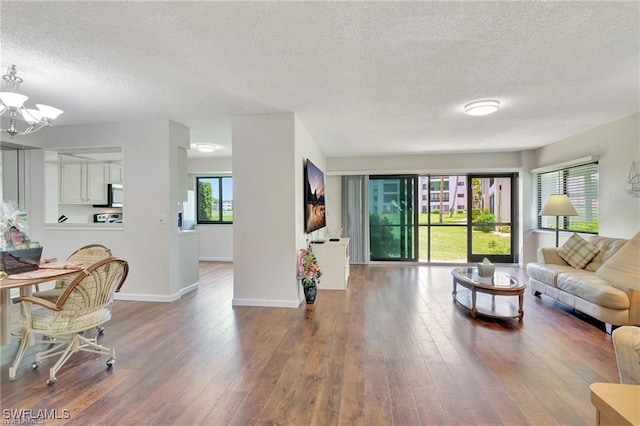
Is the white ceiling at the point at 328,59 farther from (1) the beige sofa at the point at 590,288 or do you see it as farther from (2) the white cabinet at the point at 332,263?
(2) the white cabinet at the point at 332,263

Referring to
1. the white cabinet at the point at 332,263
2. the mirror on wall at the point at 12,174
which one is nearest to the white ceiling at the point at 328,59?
the mirror on wall at the point at 12,174

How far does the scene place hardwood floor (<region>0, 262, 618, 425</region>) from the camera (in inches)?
76.1

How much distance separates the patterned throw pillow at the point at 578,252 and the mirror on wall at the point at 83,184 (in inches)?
251

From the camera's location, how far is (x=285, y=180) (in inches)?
159

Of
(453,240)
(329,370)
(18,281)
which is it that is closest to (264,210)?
(329,370)

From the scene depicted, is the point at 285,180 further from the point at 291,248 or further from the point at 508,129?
the point at 508,129

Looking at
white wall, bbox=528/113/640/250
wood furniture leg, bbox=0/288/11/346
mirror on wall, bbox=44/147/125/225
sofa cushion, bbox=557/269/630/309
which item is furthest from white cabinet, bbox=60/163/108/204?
white wall, bbox=528/113/640/250

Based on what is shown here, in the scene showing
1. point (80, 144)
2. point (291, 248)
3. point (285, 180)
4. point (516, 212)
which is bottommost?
point (291, 248)

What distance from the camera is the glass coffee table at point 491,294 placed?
348 cm

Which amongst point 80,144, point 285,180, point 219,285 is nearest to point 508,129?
point 285,180

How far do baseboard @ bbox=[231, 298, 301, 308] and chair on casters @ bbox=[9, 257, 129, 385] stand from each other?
1.69 metres

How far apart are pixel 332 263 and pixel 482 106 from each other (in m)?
3.00

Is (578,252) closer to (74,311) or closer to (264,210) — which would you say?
(264,210)

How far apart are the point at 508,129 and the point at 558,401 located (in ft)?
13.2
